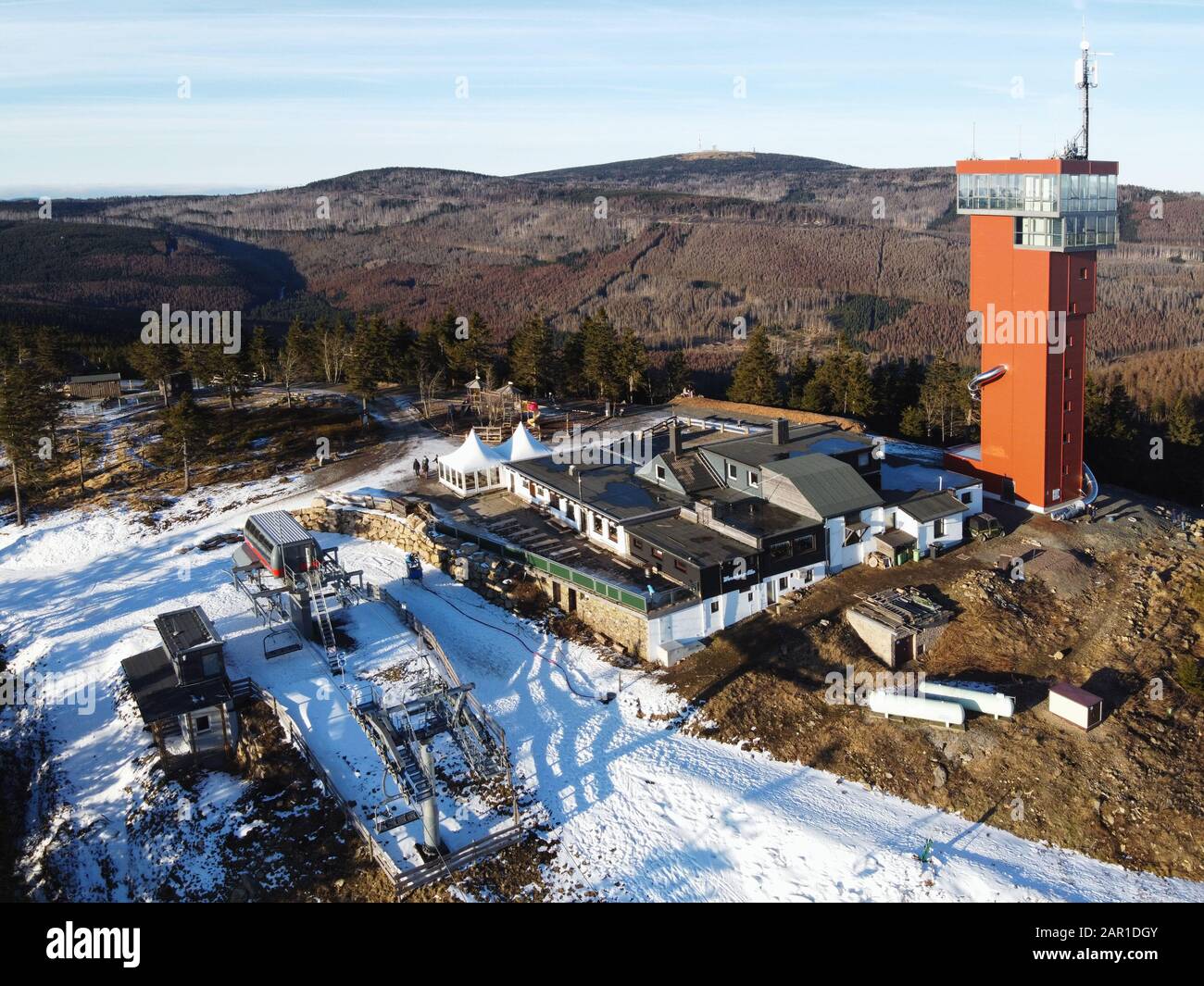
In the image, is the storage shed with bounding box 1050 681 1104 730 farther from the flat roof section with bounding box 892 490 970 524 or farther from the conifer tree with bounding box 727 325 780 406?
the conifer tree with bounding box 727 325 780 406

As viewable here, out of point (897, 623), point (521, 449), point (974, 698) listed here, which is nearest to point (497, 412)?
point (521, 449)

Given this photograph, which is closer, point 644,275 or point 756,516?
point 756,516

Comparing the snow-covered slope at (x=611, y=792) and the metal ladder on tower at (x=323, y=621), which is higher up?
the metal ladder on tower at (x=323, y=621)

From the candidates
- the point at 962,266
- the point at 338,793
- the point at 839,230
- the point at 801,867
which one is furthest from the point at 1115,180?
the point at 839,230

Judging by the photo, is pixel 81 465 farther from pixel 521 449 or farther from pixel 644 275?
pixel 644 275

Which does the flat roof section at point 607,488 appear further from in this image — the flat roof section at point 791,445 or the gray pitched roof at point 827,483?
the gray pitched roof at point 827,483

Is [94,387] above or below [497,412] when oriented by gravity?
above

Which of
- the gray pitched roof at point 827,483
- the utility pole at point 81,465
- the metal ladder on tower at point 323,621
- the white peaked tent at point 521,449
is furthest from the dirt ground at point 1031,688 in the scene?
the utility pole at point 81,465
